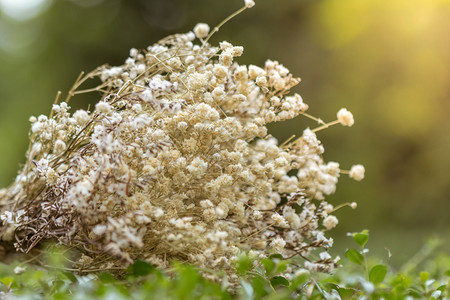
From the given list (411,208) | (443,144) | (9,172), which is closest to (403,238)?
(411,208)

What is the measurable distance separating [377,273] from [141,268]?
1.26 ft

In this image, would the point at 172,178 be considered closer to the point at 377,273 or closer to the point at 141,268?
the point at 141,268

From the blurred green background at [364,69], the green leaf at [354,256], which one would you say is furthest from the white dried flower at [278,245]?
the blurred green background at [364,69]

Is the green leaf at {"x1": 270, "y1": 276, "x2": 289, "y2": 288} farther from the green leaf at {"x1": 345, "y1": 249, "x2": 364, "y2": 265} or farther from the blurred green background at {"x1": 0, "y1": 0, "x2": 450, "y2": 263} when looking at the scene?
the blurred green background at {"x1": 0, "y1": 0, "x2": 450, "y2": 263}

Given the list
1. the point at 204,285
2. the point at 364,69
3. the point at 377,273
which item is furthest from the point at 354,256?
the point at 364,69

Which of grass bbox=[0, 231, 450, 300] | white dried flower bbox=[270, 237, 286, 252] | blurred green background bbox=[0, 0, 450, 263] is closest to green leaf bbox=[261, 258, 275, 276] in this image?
grass bbox=[0, 231, 450, 300]

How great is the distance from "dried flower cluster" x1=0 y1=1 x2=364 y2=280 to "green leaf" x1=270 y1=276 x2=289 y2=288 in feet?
0.21

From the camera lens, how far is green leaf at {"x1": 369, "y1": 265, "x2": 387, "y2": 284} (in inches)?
31.2

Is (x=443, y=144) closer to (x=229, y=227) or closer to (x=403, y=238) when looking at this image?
(x=403, y=238)

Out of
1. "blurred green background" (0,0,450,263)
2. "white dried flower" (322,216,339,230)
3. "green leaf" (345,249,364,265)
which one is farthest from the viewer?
"blurred green background" (0,0,450,263)

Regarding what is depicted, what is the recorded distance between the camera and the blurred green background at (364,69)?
4234mm

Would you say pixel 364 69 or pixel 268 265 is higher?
pixel 364 69

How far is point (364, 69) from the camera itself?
178 inches

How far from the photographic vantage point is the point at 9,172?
17.0ft
